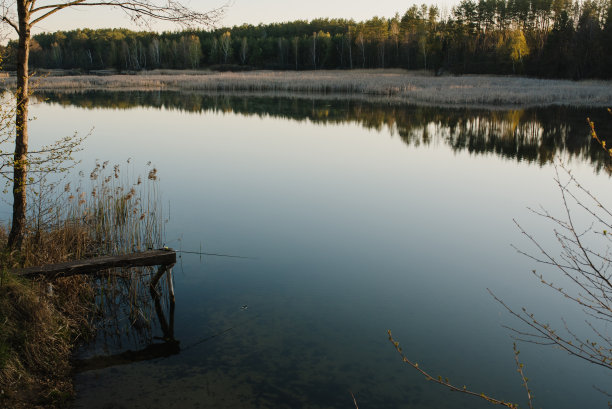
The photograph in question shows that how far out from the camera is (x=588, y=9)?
187ft

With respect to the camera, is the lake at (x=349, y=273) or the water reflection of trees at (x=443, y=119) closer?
the lake at (x=349, y=273)

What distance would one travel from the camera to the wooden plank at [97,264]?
538 cm

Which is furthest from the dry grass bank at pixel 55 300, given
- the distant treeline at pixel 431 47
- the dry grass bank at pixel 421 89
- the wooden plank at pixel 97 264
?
the distant treeline at pixel 431 47

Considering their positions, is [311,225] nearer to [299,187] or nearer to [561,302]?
[299,187]

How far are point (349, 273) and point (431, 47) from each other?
196 feet

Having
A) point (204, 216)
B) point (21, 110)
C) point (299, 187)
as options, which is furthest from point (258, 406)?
point (299, 187)

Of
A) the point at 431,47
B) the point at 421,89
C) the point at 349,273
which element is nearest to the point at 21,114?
the point at 349,273

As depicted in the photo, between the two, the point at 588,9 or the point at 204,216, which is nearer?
the point at 204,216

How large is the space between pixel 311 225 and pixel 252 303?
3.69m

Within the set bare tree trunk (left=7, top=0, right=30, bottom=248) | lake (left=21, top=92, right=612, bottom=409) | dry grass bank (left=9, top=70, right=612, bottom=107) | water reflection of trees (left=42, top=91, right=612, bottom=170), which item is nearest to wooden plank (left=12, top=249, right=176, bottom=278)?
lake (left=21, top=92, right=612, bottom=409)

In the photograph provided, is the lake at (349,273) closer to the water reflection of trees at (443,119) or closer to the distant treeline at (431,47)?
the water reflection of trees at (443,119)

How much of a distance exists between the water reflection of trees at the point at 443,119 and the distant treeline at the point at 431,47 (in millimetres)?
15055

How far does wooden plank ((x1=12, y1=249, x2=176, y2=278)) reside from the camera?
538 centimetres

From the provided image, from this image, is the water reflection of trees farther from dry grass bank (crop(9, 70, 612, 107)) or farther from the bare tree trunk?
the bare tree trunk
